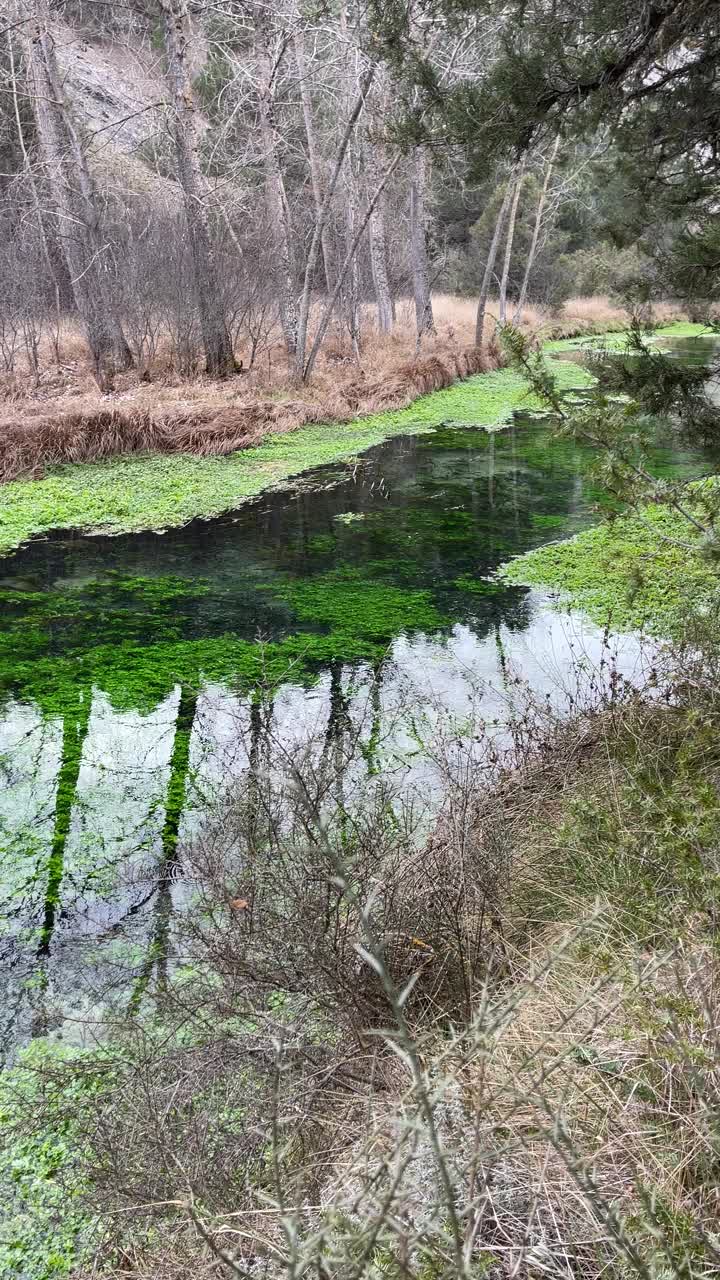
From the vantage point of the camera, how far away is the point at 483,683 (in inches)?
244

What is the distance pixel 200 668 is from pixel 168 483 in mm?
5369

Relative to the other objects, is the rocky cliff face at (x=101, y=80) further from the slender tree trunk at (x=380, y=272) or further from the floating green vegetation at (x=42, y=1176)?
the floating green vegetation at (x=42, y=1176)

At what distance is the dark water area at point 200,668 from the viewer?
13.7 feet

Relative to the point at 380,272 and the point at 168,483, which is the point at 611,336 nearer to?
the point at 380,272

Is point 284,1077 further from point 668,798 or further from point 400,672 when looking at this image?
point 400,672

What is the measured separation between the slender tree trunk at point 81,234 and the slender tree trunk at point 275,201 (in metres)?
3.10

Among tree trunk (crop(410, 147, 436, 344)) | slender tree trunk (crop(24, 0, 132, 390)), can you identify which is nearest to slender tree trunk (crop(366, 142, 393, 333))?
tree trunk (crop(410, 147, 436, 344))

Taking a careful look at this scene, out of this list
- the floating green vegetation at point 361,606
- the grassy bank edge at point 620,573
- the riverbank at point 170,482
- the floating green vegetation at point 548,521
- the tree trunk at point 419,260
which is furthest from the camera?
the tree trunk at point 419,260

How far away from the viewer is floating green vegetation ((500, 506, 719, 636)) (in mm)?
6810

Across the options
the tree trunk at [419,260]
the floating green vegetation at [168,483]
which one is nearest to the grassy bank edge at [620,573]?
the floating green vegetation at [168,483]

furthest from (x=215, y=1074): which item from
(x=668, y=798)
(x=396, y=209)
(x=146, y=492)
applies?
(x=396, y=209)

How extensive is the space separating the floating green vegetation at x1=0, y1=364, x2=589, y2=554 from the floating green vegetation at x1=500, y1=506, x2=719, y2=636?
151cm

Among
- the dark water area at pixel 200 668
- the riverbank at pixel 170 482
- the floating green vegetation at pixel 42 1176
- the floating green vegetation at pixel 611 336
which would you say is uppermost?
the floating green vegetation at pixel 611 336

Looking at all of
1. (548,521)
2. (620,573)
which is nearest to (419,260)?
(548,521)
